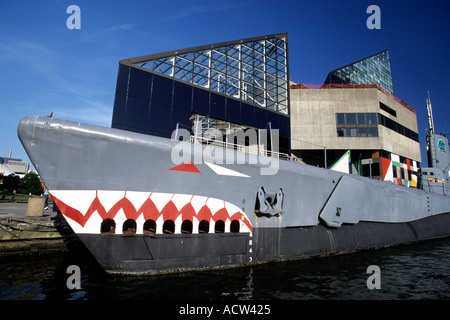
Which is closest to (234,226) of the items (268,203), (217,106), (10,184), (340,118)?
(268,203)

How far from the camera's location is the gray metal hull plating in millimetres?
6539

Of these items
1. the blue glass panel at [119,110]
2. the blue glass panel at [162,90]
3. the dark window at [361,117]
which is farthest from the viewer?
the dark window at [361,117]

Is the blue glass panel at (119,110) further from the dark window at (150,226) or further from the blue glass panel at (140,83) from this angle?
the dark window at (150,226)

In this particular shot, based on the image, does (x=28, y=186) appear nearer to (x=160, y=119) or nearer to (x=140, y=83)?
(x=140, y=83)

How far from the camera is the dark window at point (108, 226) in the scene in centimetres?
699

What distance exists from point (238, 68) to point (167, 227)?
1978 cm

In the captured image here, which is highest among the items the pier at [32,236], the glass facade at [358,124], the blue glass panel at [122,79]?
the glass facade at [358,124]

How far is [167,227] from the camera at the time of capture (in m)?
7.71

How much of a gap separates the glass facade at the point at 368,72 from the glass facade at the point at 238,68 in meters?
22.8

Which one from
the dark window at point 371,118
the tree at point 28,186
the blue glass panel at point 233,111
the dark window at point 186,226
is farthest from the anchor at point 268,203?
the tree at point 28,186

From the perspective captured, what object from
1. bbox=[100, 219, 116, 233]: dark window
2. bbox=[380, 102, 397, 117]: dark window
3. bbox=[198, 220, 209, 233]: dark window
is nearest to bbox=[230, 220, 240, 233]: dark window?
bbox=[198, 220, 209, 233]: dark window

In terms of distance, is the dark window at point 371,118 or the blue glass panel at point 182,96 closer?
the blue glass panel at point 182,96

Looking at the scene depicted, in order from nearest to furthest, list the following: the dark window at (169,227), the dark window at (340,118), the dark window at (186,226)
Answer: the dark window at (169,227) → the dark window at (186,226) → the dark window at (340,118)

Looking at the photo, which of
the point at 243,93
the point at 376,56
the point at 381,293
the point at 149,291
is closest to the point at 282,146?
the point at 243,93
